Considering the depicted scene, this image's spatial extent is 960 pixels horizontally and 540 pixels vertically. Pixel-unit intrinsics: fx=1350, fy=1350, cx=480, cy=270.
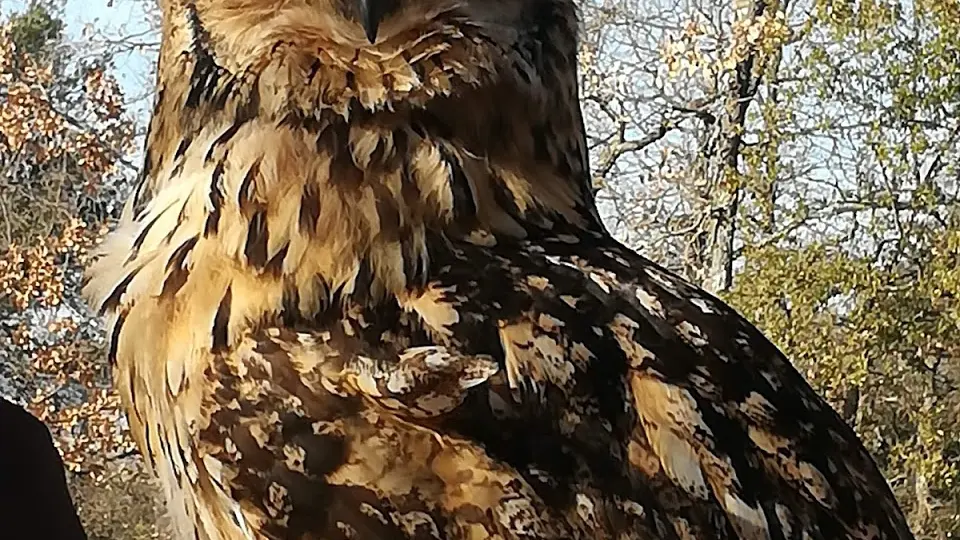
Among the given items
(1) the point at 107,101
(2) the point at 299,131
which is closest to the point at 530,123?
(2) the point at 299,131

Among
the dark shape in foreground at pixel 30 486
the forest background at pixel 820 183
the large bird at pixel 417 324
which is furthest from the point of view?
the forest background at pixel 820 183

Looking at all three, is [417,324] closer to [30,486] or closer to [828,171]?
[30,486]

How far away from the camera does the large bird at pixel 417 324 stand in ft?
2.45

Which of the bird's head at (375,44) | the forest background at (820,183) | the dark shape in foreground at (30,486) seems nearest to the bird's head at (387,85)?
the bird's head at (375,44)

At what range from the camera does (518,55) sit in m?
0.88

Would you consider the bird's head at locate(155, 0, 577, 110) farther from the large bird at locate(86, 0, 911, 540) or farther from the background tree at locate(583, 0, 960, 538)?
the background tree at locate(583, 0, 960, 538)

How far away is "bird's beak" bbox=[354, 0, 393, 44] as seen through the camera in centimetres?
82

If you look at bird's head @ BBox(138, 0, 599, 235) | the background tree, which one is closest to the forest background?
the background tree

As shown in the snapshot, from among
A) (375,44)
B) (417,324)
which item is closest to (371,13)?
(375,44)

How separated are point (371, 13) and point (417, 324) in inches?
7.6

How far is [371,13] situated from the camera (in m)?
0.82

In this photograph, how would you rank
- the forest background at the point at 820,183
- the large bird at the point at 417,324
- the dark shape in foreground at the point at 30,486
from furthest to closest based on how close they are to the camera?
the forest background at the point at 820,183 → the dark shape in foreground at the point at 30,486 → the large bird at the point at 417,324

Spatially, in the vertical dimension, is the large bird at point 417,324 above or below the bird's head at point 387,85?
below

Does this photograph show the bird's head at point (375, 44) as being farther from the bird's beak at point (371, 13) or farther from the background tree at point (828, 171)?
the background tree at point (828, 171)
